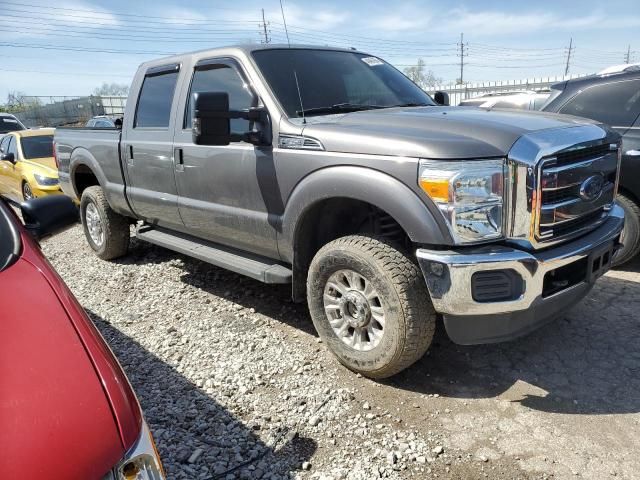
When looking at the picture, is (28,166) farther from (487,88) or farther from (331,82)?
(487,88)

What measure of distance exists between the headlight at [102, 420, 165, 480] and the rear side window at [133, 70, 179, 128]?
10.9 feet

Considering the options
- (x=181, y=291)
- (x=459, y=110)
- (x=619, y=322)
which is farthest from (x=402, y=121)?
(x=181, y=291)

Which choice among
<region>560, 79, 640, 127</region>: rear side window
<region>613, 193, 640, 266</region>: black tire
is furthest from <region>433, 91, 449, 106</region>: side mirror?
<region>613, 193, 640, 266</region>: black tire

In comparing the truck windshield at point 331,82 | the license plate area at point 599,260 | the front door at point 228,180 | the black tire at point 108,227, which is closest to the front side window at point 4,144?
the black tire at point 108,227

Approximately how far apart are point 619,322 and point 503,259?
1850 mm

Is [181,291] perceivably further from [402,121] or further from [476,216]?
[476,216]

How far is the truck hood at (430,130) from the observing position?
8.18 ft

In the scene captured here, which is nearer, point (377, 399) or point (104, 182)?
point (377, 399)

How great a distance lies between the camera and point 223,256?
393cm

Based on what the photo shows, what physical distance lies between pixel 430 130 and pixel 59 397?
2.14 metres

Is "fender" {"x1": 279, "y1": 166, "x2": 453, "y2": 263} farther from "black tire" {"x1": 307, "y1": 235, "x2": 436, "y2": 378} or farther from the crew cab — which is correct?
the crew cab

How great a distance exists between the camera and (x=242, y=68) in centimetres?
359

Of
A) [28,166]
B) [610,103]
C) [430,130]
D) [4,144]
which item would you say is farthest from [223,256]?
[4,144]

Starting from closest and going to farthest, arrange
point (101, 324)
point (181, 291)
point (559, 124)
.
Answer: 1. point (559, 124)
2. point (101, 324)
3. point (181, 291)
